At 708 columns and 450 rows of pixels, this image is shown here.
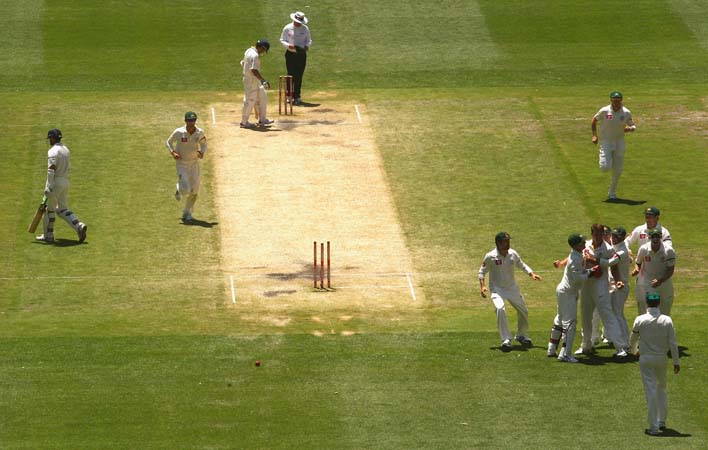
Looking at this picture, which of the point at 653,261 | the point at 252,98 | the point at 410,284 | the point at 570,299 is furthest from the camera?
the point at 252,98

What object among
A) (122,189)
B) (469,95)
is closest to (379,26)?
(469,95)

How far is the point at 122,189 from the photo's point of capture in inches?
1351

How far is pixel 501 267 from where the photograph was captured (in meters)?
25.6

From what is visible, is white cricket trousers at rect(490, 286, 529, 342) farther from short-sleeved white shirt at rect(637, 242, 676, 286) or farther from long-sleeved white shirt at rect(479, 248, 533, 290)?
short-sleeved white shirt at rect(637, 242, 676, 286)

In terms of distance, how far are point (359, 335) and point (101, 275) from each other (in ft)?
19.3

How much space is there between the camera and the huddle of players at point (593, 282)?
24938 millimetres

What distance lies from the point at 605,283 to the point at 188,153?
10518mm

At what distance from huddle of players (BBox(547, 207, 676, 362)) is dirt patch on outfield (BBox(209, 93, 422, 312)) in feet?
14.1

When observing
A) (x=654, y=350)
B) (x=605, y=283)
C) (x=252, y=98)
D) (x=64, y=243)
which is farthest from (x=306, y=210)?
(x=654, y=350)

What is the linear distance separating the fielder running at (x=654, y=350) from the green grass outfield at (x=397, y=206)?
2.07ft

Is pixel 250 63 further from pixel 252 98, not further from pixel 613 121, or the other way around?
pixel 613 121

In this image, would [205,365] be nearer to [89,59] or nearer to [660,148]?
[660,148]

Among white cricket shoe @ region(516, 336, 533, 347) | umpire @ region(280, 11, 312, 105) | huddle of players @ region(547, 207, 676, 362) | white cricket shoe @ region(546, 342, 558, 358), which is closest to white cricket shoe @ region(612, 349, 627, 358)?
huddle of players @ region(547, 207, 676, 362)

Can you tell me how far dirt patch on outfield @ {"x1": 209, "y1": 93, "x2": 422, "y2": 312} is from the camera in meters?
29.3
